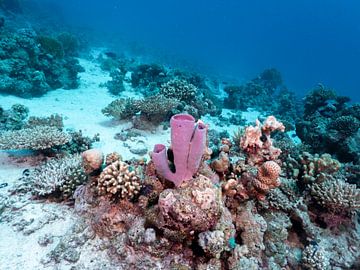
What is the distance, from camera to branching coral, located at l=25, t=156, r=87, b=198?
4.79 meters

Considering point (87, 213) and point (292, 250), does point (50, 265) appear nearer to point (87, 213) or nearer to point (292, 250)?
point (87, 213)

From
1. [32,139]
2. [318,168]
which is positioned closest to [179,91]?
[32,139]

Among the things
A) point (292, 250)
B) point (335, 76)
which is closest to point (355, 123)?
point (292, 250)

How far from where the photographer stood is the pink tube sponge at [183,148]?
3.49 metres

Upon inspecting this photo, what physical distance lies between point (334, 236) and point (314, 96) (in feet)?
35.2

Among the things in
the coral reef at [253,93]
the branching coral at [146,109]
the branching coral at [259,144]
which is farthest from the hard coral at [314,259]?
the coral reef at [253,93]

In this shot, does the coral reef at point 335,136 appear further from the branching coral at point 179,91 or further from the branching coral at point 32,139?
the branching coral at point 32,139

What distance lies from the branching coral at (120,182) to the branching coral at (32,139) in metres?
2.80

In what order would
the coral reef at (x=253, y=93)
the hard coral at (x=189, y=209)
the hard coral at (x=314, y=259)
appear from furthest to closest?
the coral reef at (x=253, y=93) → the hard coral at (x=314, y=259) → the hard coral at (x=189, y=209)

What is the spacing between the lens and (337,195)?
4859mm

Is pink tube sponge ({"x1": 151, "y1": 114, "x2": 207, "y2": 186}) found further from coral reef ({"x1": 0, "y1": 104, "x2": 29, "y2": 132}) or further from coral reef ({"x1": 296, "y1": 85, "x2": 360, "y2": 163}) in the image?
coral reef ({"x1": 296, "y1": 85, "x2": 360, "y2": 163})

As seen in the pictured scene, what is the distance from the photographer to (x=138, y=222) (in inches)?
150

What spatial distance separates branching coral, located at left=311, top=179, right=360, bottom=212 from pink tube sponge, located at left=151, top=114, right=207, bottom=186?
296 cm

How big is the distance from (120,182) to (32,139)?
339 centimetres
